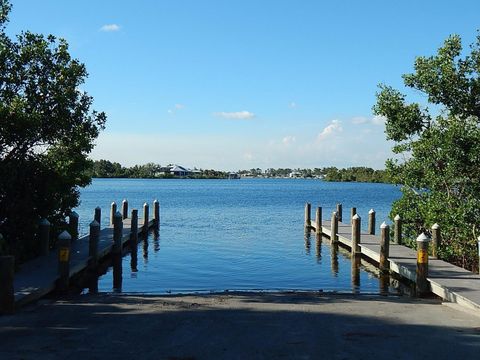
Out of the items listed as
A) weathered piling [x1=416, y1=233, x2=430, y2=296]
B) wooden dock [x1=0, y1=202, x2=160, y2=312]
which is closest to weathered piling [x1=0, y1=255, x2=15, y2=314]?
wooden dock [x1=0, y1=202, x2=160, y2=312]

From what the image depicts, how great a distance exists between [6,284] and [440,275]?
11.1 metres

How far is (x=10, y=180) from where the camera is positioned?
53.3ft

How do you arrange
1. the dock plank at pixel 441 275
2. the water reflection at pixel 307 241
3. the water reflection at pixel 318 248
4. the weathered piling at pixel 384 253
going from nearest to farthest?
the dock plank at pixel 441 275 < the weathered piling at pixel 384 253 < the water reflection at pixel 318 248 < the water reflection at pixel 307 241

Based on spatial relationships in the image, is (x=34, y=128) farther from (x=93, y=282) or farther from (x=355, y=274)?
(x=355, y=274)

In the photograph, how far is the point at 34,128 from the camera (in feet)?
54.7

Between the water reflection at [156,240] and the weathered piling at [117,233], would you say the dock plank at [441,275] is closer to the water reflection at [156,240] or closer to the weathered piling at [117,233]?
the weathered piling at [117,233]

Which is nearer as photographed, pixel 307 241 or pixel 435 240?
pixel 435 240

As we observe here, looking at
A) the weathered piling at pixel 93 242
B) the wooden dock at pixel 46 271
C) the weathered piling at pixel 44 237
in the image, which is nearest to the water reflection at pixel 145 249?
the wooden dock at pixel 46 271

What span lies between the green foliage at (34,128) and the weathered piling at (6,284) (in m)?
5.63

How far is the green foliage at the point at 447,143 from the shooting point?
1831 centimetres

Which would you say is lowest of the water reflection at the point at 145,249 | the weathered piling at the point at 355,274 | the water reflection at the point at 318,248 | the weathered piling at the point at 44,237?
the water reflection at the point at 145,249

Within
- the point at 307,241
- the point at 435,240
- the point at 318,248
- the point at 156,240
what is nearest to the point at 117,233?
the point at 156,240

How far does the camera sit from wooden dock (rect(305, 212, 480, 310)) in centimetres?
1205

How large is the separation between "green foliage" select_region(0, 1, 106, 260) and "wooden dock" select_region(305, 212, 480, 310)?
38.8 ft
